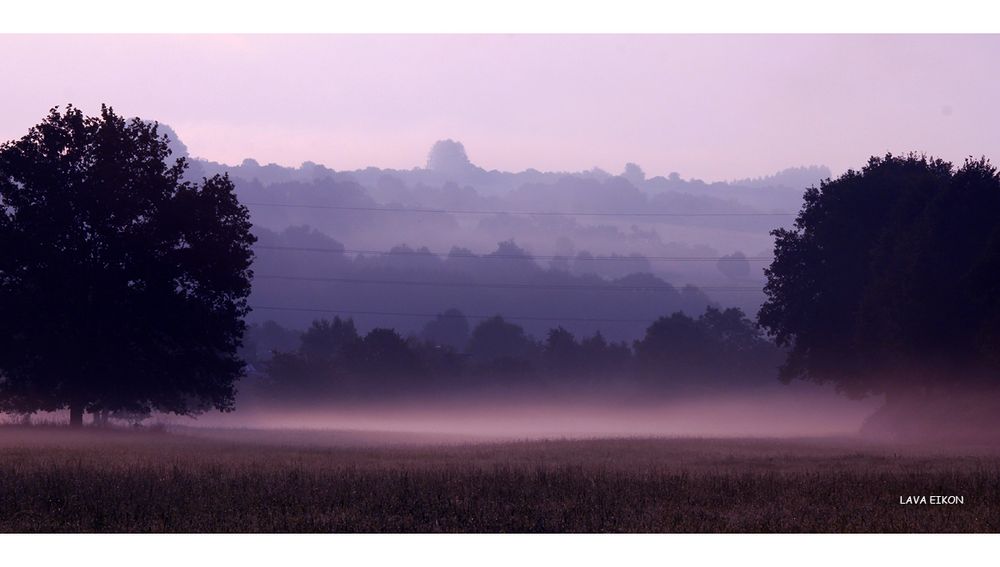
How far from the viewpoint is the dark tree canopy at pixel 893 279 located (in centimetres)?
5425

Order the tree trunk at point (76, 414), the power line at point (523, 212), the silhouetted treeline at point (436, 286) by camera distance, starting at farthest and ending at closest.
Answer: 1. the silhouetted treeline at point (436, 286)
2. the power line at point (523, 212)
3. the tree trunk at point (76, 414)

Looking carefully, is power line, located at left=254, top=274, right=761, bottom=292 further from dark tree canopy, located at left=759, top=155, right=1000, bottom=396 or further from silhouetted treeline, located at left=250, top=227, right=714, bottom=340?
dark tree canopy, located at left=759, top=155, right=1000, bottom=396

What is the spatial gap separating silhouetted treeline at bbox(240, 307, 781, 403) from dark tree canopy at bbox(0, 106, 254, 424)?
4645cm

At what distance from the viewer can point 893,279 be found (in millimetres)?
58062

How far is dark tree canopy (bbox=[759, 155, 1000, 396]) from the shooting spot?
54250mm

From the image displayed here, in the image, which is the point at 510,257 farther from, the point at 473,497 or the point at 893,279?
the point at 473,497

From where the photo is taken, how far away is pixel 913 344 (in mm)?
56344

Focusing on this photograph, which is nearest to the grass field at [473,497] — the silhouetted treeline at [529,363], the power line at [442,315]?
the silhouetted treeline at [529,363]

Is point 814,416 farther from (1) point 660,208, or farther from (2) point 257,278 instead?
(2) point 257,278

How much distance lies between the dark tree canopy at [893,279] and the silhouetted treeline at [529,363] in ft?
86.2

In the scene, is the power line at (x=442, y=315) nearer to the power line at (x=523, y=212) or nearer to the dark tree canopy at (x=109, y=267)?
the power line at (x=523, y=212)

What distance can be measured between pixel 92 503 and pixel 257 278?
106 meters

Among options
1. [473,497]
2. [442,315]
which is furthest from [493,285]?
[473,497]

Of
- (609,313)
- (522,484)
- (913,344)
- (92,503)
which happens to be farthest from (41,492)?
(609,313)
